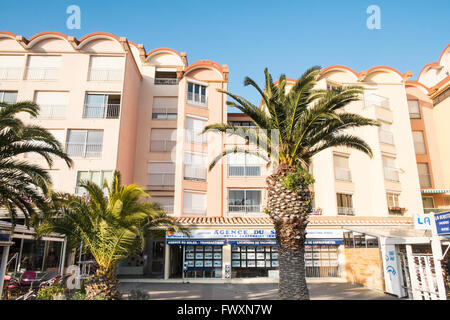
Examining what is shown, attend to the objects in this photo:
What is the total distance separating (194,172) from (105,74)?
9.92 metres

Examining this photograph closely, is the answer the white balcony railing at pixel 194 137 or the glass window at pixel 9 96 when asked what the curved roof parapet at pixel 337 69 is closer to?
the white balcony railing at pixel 194 137

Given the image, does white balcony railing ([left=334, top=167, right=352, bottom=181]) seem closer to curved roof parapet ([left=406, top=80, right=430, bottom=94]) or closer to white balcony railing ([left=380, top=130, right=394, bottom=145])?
white balcony railing ([left=380, top=130, right=394, bottom=145])

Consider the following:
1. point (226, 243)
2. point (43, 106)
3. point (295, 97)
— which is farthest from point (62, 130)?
point (295, 97)

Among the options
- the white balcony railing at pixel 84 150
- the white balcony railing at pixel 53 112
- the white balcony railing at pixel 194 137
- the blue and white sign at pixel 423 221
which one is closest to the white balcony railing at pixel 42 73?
the white balcony railing at pixel 53 112

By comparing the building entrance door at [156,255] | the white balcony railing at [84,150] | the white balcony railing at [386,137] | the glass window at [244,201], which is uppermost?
the white balcony railing at [386,137]

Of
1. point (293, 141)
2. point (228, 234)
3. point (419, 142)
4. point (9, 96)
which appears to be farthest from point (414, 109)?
point (9, 96)

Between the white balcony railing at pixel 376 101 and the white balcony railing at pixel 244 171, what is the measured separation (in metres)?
11.4

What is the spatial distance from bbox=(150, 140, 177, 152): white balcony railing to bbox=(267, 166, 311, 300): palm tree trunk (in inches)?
617

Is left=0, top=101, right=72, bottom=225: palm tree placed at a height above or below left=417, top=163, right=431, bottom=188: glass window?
below

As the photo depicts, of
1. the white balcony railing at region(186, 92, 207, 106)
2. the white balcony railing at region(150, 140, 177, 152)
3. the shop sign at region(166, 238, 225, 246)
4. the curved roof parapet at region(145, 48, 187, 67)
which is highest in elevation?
the curved roof parapet at region(145, 48, 187, 67)

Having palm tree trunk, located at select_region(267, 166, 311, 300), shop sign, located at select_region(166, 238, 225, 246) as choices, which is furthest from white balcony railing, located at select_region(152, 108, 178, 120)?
palm tree trunk, located at select_region(267, 166, 311, 300)

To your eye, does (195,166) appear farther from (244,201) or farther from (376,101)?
(376,101)

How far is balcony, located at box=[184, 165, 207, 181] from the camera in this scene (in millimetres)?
23688

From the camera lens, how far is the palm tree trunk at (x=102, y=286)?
10445mm
